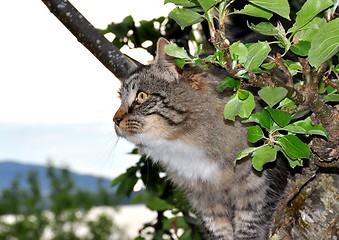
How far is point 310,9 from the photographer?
1.27m

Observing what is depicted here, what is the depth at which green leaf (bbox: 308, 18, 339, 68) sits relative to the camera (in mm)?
1210

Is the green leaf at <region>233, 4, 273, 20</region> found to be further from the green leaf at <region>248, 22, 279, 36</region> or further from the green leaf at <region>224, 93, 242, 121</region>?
the green leaf at <region>224, 93, 242, 121</region>

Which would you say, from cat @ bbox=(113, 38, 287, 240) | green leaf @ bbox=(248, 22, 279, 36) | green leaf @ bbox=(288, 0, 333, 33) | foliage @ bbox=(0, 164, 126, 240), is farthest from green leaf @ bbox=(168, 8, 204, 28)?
foliage @ bbox=(0, 164, 126, 240)

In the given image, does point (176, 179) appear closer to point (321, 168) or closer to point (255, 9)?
point (321, 168)

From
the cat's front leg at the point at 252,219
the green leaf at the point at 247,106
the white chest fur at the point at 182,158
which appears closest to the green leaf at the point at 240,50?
the green leaf at the point at 247,106

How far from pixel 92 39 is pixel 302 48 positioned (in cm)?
140

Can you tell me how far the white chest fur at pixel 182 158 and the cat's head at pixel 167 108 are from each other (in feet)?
0.11

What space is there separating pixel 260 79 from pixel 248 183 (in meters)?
1.08

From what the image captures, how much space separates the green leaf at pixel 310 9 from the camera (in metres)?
1.26

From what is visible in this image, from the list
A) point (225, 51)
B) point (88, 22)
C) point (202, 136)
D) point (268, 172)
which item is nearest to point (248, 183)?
point (268, 172)

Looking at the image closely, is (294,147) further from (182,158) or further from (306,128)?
(182,158)

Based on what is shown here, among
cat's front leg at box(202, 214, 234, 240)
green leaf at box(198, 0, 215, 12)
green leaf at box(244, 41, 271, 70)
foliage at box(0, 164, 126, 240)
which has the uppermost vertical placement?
green leaf at box(198, 0, 215, 12)

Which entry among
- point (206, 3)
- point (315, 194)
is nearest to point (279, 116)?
point (206, 3)

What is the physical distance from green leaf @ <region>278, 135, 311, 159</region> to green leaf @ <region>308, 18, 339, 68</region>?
23 centimetres
